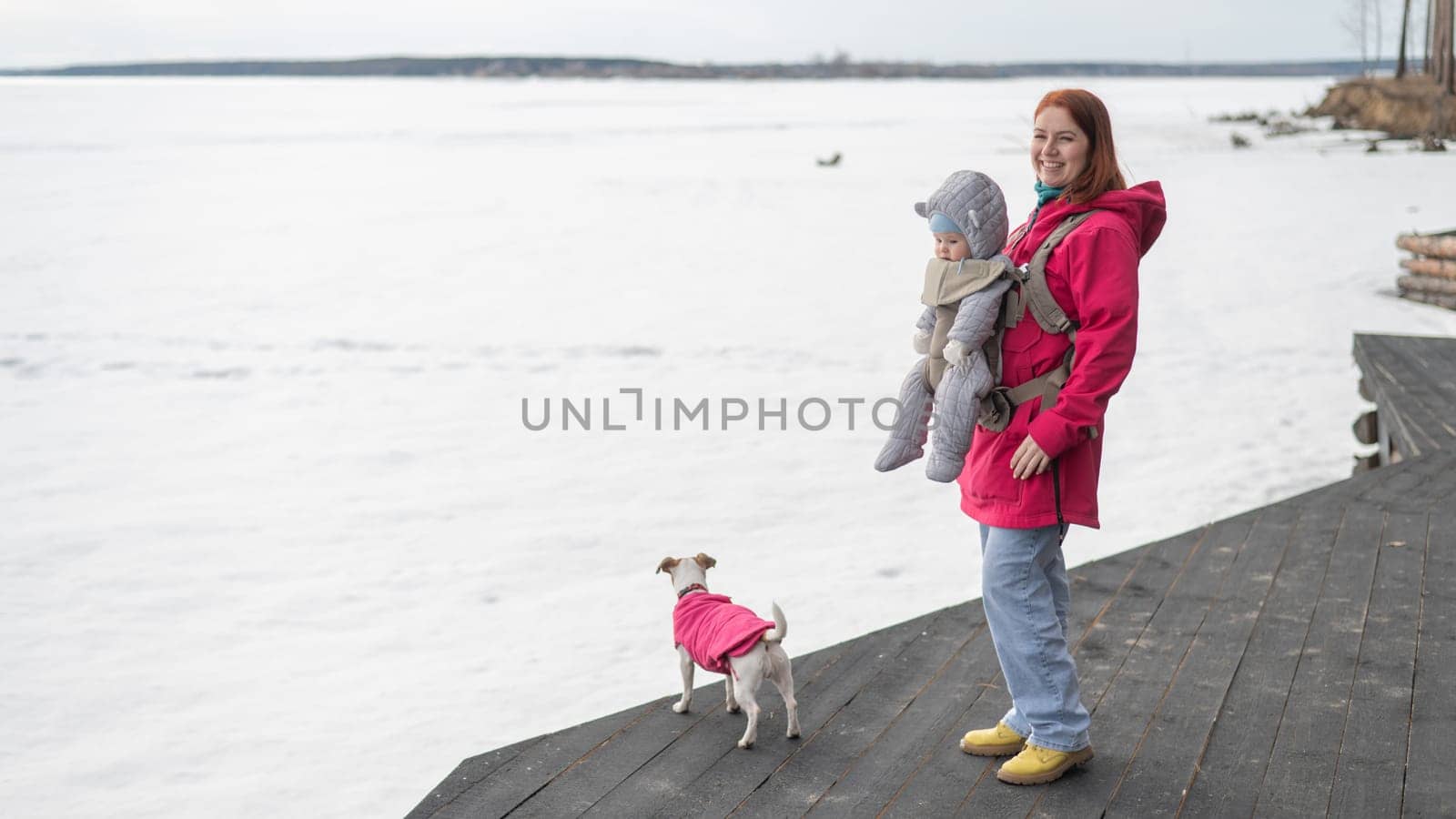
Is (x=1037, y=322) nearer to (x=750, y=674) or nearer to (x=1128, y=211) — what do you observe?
(x=1128, y=211)

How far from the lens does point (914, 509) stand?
7.62m

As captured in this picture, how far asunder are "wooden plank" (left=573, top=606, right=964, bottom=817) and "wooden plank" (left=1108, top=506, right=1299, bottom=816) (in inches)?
34.4

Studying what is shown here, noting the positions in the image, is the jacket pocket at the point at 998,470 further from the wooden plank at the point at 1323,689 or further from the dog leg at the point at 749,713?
the wooden plank at the point at 1323,689

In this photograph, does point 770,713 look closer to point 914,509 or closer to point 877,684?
point 877,684

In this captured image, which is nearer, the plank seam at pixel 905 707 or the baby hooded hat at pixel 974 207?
the baby hooded hat at pixel 974 207

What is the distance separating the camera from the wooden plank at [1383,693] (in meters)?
3.07

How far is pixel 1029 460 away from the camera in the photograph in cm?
278

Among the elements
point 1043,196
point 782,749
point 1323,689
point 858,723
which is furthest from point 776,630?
point 1323,689

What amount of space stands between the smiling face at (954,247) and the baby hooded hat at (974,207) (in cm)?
2

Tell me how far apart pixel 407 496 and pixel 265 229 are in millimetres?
14600

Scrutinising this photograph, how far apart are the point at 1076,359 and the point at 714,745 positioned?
146cm

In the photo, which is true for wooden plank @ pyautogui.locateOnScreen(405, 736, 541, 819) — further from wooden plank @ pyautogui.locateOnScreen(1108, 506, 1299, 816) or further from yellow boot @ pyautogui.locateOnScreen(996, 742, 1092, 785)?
wooden plank @ pyautogui.locateOnScreen(1108, 506, 1299, 816)

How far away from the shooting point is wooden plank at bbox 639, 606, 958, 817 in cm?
314

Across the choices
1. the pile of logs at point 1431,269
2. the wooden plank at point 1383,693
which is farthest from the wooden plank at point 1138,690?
the pile of logs at point 1431,269
